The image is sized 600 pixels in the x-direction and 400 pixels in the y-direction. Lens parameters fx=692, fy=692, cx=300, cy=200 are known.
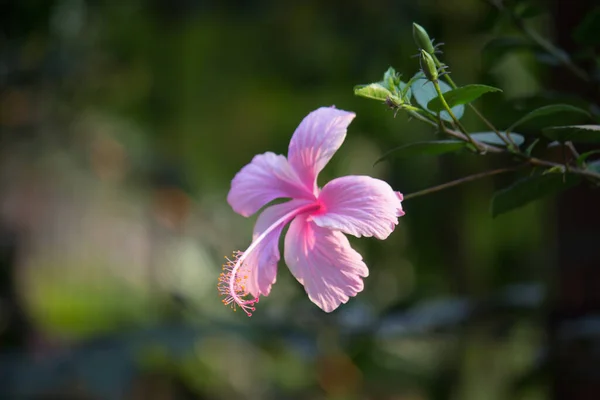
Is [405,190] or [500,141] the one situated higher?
[405,190]

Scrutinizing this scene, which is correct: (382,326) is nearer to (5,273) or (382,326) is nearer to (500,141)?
(500,141)

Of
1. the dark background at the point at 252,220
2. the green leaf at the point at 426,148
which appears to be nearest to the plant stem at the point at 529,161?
the green leaf at the point at 426,148

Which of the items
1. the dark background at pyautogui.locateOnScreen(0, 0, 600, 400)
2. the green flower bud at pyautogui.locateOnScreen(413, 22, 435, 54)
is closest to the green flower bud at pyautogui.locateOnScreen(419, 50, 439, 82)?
the green flower bud at pyautogui.locateOnScreen(413, 22, 435, 54)

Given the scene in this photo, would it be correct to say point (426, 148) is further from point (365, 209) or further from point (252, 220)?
point (252, 220)

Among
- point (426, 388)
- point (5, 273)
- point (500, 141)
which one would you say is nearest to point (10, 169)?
point (5, 273)

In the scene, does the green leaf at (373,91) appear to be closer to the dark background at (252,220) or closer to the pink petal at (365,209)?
the pink petal at (365,209)

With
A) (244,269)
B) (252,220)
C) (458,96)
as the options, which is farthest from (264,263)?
(252,220)

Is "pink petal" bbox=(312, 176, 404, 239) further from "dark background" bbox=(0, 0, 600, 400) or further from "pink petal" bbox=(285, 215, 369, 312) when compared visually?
"dark background" bbox=(0, 0, 600, 400)
